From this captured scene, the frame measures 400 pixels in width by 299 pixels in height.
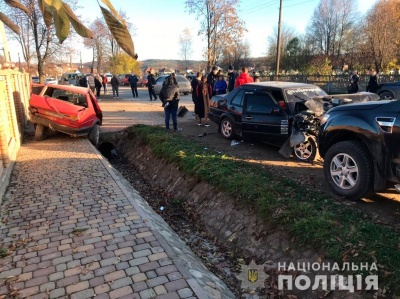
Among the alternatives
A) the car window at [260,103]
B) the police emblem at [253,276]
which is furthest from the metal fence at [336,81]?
the police emblem at [253,276]

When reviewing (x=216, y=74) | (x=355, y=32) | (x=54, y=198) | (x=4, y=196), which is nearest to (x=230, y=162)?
(x=54, y=198)

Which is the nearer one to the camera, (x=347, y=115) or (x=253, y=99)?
(x=347, y=115)

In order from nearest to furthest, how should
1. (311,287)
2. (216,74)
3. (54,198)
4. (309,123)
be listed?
(311,287) → (54,198) → (309,123) → (216,74)

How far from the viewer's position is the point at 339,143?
15.2ft

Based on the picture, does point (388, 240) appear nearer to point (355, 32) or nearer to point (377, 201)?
point (377, 201)

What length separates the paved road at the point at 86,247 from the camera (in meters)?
2.92

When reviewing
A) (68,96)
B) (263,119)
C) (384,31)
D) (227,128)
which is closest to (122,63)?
(68,96)

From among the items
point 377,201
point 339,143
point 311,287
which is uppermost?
point 339,143

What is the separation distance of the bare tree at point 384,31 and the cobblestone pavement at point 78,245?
120 feet

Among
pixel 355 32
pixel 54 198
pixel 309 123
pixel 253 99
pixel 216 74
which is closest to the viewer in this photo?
pixel 54 198

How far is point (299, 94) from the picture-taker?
7367 mm

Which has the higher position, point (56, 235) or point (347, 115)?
point (347, 115)

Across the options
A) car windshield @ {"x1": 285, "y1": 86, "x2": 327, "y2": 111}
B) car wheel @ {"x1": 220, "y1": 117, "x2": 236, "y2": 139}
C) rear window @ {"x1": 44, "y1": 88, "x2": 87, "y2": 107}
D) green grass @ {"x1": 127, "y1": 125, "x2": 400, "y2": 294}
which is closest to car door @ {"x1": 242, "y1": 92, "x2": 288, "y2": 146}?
car windshield @ {"x1": 285, "y1": 86, "x2": 327, "y2": 111}

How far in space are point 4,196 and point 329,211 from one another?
15.9 feet
